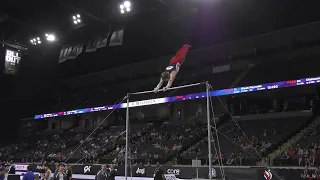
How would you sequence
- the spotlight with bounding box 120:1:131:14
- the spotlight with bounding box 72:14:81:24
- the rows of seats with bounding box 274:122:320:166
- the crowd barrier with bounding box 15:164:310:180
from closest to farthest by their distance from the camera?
the crowd barrier with bounding box 15:164:310:180 → the spotlight with bounding box 120:1:131:14 → the rows of seats with bounding box 274:122:320:166 → the spotlight with bounding box 72:14:81:24

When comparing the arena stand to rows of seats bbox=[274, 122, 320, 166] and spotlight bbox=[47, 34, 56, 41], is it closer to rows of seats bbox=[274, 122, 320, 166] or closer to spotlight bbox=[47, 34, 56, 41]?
rows of seats bbox=[274, 122, 320, 166]

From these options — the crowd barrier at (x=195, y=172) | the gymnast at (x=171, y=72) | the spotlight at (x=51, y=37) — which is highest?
the spotlight at (x=51, y=37)

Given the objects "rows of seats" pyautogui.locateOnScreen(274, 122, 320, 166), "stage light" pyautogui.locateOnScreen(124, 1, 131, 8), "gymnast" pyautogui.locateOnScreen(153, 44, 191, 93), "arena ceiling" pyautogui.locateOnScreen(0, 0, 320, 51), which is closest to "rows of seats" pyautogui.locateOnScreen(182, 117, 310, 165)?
"rows of seats" pyautogui.locateOnScreen(274, 122, 320, 166)

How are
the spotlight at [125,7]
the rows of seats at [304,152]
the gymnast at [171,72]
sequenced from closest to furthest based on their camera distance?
the gymnast at [171,72], the spotlight at [125,7], the rows of seats at [304,152]

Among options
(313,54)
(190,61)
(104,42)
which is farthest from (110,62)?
(313,54)

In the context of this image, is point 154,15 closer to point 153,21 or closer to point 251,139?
point 153,21

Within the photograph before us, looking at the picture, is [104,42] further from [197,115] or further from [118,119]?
[118,119]

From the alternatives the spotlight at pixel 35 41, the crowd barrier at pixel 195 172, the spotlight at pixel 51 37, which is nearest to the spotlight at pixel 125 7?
the spotlight at pixel 51 37

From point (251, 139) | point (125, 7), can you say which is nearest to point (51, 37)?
point (125, 7)

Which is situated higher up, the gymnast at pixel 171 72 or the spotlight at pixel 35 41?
the spotlight at pixel 35 41

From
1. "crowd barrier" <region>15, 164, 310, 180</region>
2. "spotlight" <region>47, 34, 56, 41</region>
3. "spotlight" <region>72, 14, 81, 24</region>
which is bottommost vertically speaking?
"crowd barrier" <region>15, 164, 310, 180</region>

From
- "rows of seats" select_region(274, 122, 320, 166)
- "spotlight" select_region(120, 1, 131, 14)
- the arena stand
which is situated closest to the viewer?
"spotlight" select_region(120, 1, 131, 14)

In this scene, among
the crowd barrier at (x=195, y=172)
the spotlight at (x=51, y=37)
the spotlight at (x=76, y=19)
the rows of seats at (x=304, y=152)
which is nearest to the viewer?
the crowd barrier at (x=195, y=172)

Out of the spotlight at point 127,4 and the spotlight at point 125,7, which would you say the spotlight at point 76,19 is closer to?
the spotlight at point 125,7
